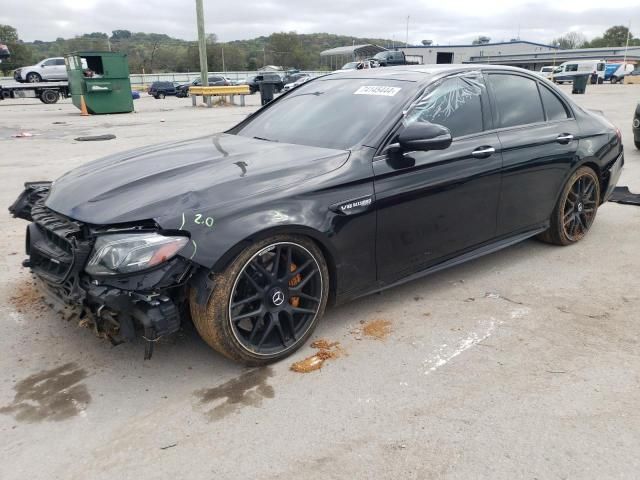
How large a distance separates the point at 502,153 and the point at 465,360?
5.53ft

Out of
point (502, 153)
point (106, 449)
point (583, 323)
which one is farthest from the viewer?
point (502, 153)

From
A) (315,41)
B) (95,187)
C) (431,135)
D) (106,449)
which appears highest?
(315,41)

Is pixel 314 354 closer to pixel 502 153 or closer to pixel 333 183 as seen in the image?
pixel 333 183

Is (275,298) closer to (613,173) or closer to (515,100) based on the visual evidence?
(515,100)

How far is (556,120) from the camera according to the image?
458cm

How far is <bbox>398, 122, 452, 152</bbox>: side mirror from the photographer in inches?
127

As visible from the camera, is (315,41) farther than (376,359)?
Yes

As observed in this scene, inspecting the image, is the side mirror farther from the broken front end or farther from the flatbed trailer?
the flatbed trailer

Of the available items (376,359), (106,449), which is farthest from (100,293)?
(376,359)

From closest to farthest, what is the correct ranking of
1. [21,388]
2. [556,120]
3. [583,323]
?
[21,388] → [583,323] → [556,120]

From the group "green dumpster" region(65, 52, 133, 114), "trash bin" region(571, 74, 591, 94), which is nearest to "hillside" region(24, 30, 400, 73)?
"green dumpster" region(65, 52, 133, 114)

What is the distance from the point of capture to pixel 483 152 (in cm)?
387

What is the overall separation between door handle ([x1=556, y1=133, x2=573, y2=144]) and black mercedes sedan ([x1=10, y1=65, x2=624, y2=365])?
0.06 feet

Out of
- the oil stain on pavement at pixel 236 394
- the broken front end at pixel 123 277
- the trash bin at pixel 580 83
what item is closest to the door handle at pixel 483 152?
the oil stain on pavement at pixel 236 394
